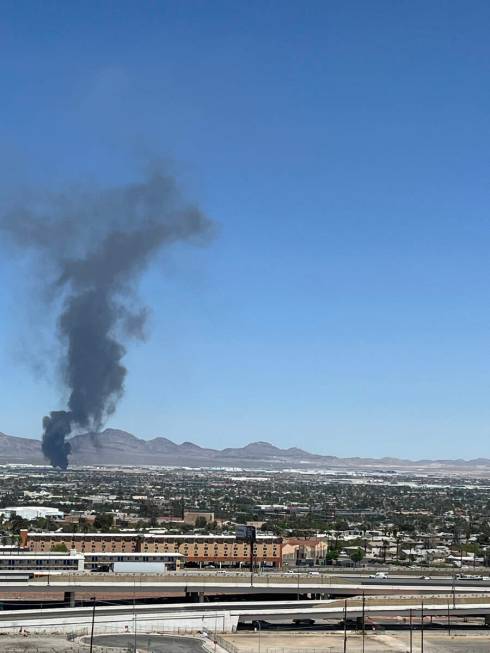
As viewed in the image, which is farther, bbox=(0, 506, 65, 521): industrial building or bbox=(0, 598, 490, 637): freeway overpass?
bbox=(0, 506, 65, 521): industrial building

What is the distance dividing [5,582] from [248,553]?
26.7 m

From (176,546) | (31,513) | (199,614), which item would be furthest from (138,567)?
(31,513)

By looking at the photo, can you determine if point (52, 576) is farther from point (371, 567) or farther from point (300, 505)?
point (300, 505)

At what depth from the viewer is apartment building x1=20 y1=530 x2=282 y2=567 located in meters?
79.9

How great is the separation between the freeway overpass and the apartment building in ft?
84.6

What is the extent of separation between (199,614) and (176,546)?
30.4 m

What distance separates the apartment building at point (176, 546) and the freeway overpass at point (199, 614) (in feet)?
84.6

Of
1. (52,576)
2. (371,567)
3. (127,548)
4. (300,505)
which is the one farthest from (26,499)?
(52,576)

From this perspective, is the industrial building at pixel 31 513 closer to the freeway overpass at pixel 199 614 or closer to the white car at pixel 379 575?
the white car at pixel 379 575

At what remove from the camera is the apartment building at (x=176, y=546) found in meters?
79.9

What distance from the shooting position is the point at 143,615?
165ft

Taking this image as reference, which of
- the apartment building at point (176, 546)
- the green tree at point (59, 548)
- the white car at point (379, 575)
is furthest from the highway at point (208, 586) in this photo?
the apartment building at point (176, 546)

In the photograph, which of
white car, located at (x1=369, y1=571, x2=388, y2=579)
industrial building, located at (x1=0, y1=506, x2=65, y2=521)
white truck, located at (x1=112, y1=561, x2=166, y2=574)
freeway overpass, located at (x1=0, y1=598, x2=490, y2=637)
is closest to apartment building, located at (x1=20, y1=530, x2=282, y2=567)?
white car, located at (x1=369, y1=571, x2=388, y2=579)

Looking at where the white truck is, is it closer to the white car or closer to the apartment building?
the apartment building
